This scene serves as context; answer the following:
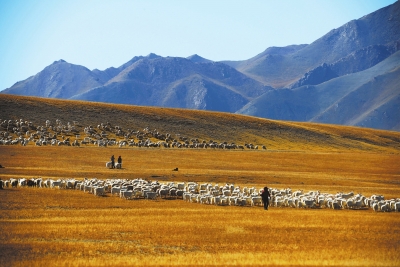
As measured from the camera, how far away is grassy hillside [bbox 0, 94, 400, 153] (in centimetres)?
12019

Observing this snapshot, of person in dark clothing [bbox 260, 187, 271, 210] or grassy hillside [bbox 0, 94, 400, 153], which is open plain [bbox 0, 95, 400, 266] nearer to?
person in dark clothing [bbox 260, 187, 271, 210]

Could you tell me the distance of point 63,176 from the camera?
5331 cm

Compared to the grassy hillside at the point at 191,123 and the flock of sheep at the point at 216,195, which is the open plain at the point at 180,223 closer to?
the flock of sheep at the point at 216,195

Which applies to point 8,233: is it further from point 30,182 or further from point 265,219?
point 30,182

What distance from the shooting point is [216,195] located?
141ft

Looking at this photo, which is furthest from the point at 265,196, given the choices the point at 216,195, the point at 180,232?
the point at 180,232

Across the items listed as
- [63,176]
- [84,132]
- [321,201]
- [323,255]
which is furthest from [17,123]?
[323,255]

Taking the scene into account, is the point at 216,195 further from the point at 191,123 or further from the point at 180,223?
the point at 191,123

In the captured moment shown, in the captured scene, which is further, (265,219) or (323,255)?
(265,219)

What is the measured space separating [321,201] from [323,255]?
1745 cm

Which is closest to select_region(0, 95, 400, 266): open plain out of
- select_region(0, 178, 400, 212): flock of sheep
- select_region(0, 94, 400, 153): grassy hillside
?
select_region(0, 178, 400, 212): flock of sheep

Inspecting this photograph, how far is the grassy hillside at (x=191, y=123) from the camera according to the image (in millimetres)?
120188

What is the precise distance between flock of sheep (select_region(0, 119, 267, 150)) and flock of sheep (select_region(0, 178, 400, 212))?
1720 inches

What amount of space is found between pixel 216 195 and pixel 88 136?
66.5 m
